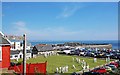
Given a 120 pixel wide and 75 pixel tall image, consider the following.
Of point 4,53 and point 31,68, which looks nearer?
point 4,53

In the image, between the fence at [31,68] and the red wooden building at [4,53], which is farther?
the fence at [31,68]

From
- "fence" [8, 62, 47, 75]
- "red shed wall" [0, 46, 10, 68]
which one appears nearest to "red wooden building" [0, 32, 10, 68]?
"red shed wall" [0, 46, 10, 68]

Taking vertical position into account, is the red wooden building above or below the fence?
above

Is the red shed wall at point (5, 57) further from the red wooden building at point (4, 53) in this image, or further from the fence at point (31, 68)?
the fence at point (31, 68)

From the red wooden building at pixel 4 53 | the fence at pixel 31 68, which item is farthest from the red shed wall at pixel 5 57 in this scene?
the fence at pixel 31 68

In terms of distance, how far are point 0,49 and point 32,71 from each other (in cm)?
308

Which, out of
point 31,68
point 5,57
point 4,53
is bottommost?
point 31,68

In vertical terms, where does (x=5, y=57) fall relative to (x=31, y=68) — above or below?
above

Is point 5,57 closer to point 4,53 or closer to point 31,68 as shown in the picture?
point 4,53

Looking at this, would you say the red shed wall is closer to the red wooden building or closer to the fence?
the red wooden building

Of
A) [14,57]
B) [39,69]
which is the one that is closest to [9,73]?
[39,69]

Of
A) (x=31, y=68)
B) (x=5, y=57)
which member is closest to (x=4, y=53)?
(x=5, y=57)

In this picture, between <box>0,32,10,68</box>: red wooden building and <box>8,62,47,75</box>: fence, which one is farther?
<box>8,62,47,75</box>: fence

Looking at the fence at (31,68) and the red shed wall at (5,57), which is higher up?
the red shed wall at (5,57)
